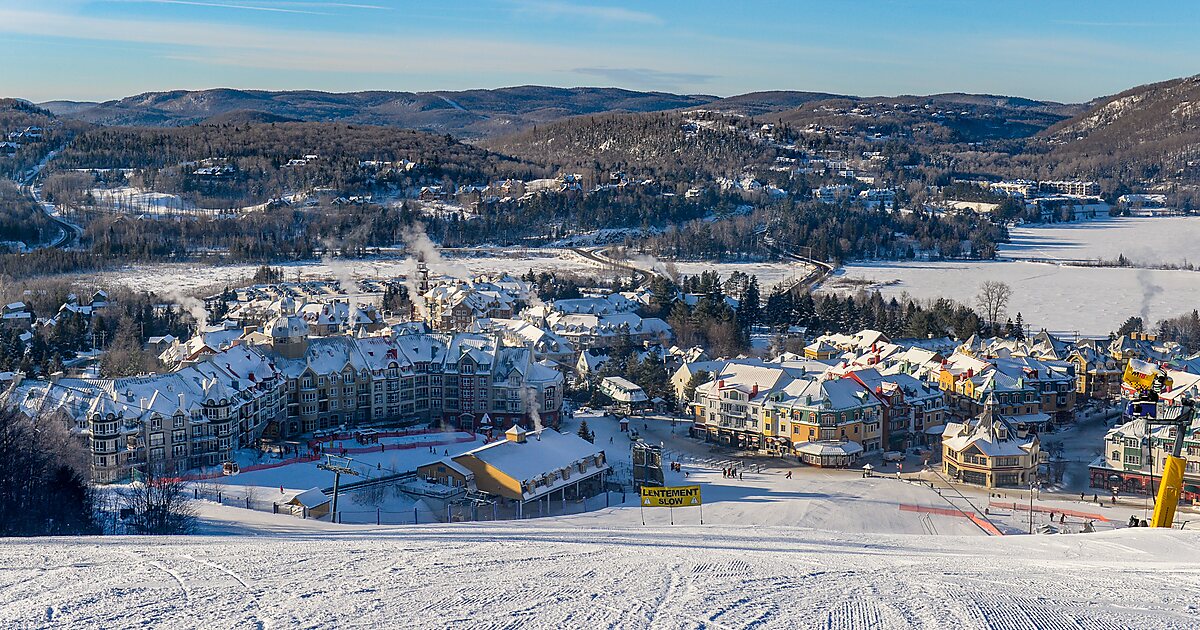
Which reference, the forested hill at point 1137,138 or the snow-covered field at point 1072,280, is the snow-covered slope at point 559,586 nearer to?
the snow-covered field at point 1072,280

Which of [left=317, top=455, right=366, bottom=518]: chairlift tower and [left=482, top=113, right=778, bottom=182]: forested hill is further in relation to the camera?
[left=482, top=113, right=778, bottom=182]: forested hill

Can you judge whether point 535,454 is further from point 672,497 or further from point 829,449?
point 829,449

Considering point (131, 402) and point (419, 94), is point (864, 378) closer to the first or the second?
point (131, 402)

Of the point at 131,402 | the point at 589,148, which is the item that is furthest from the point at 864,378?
the point at 589,148

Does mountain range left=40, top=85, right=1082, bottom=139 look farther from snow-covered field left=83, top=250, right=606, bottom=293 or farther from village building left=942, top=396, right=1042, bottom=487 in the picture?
village building left=942, top=396, right=1042, bottom=487

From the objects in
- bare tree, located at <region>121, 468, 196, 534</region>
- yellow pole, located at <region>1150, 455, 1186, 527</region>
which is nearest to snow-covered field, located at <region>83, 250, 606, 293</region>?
bare tree, located at <region>121, 468, 196, 534</region>

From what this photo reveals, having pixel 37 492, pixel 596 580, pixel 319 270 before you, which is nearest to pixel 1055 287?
pixel 319 270
